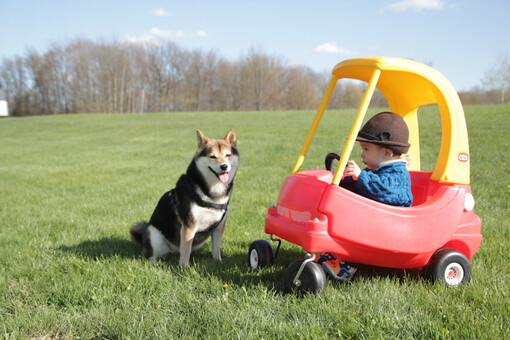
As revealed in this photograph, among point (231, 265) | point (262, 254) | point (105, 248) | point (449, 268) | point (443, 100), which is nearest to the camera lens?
point (449, 268)

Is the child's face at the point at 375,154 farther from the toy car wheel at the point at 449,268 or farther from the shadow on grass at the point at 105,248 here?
the shadow on grass at the point at 105,248

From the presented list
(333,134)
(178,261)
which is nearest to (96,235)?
(178,261)

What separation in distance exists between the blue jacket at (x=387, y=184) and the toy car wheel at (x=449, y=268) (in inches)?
18.8

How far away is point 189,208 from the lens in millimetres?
3672

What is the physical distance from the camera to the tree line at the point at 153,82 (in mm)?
59562

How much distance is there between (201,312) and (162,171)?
778 cm

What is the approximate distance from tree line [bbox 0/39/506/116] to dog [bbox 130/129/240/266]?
56985mm

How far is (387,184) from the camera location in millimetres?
2840

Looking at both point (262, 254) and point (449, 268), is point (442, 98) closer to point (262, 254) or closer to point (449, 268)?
point (449, 268)

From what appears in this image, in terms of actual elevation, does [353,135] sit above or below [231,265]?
above

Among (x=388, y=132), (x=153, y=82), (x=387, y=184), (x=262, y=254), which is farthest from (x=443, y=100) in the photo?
(x=153, y=82)

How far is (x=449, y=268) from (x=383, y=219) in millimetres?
727

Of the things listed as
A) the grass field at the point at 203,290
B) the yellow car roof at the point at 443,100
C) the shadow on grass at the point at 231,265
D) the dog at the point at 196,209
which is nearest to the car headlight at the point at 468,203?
the yellow car roof at the point at 443,100

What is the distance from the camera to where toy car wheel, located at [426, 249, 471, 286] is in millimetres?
2785
